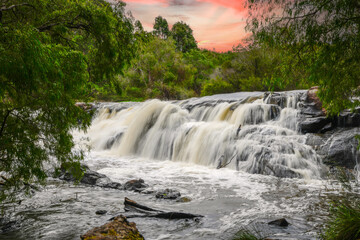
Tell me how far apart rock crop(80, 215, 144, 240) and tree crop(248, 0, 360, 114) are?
16.1 feet

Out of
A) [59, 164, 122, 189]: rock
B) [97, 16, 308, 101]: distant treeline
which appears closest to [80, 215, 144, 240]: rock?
[59, 164, 122, 189]: rock

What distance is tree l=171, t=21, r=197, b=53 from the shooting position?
68.5 metres

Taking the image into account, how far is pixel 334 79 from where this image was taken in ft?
20.5

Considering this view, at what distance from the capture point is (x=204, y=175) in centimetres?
1084

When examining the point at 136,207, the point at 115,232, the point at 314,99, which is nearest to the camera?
the point at 115,232

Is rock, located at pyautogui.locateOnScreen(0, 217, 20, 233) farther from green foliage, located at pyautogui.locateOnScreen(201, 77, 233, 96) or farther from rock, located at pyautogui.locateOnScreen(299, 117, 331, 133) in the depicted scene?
green foliage, located at pyautogui.locateOnScreen(201, 77, 233, 96)

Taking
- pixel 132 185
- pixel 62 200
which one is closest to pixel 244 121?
pixel 132 185

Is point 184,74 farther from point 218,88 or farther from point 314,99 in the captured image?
point 314,99

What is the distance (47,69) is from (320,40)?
5557mm

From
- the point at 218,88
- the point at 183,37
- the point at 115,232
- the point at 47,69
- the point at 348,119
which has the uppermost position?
the point at 183,37

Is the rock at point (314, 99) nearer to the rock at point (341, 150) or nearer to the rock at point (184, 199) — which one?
the rock at point (341, 150)

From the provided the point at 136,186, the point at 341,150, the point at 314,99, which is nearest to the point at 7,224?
the point at 136,186

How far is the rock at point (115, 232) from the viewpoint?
428 centimetres

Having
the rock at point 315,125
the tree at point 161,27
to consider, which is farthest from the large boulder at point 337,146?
the tree at point 161,27
